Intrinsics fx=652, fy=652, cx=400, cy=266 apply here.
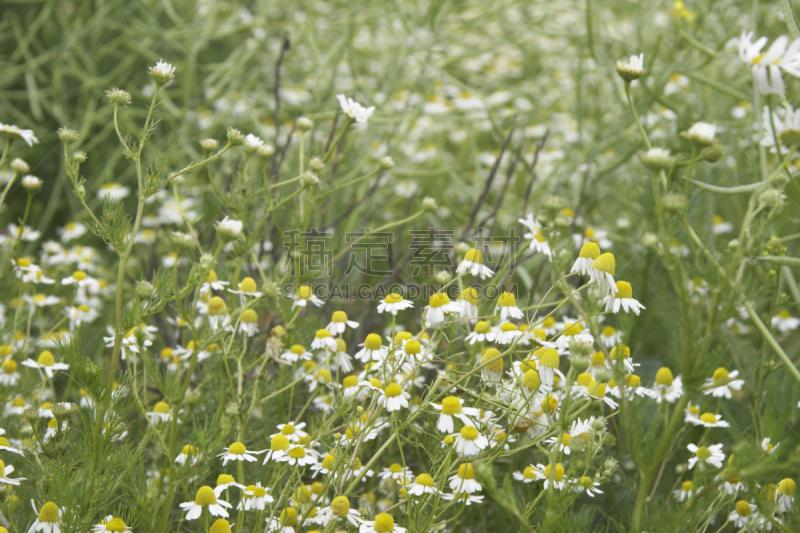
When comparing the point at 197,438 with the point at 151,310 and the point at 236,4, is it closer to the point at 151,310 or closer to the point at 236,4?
the point at 151,310

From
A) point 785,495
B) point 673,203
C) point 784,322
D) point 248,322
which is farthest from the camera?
point 784,322

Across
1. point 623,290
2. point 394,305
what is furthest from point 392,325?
point 623,290

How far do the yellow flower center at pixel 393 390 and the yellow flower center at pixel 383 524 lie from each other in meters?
0.15

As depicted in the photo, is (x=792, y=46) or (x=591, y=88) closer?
(x=792, y=46)

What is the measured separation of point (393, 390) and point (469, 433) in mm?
113

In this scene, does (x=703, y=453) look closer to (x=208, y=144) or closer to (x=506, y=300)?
(x=506, y=300)

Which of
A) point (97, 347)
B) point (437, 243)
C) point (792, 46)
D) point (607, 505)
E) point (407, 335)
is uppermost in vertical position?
point (792, 46)

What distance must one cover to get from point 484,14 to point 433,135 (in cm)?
62

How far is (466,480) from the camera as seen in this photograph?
0.87 metres

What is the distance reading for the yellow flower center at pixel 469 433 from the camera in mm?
814

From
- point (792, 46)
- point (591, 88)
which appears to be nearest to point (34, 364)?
point (792, 46)

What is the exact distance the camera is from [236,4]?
310 centimetres

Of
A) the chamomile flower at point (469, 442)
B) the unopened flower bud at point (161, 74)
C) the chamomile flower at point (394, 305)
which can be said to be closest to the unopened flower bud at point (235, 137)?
the unopened flower bud at point (161, 74)

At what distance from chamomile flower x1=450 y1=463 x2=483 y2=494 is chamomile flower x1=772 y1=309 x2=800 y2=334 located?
1067 millimetres
